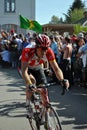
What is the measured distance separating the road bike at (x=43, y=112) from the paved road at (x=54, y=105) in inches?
39.8

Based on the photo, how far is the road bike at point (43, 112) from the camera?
6.34m

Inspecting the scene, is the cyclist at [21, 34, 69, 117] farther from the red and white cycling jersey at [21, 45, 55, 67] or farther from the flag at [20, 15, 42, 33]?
the flag at [20, 15, 42, 33]

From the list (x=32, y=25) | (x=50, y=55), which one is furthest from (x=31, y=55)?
(x=32, y=25)

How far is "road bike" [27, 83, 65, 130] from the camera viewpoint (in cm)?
634

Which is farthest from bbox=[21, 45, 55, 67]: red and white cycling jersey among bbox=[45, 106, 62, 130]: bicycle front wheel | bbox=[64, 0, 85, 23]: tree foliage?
bbox=[64, 0, 85, 23]: tree foliage

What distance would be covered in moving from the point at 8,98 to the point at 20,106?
4.49 ft

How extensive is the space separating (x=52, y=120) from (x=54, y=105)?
403cm

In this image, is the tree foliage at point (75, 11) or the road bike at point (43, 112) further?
the tree foliage at point (75, 11)

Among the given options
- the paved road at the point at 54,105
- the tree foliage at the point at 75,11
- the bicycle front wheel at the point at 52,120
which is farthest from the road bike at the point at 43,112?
the tree foliage at the point at 75,11

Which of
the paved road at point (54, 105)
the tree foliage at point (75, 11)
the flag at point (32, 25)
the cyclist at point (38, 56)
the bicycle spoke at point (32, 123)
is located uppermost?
the tree foliage at point (75, 11)

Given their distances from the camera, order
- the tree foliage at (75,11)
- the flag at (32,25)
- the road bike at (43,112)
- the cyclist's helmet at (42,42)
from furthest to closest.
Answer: the tree foliage at (75,11) < the flag at (32,25) < the cyclist's helmet at (42,42) < the road bike at (43,112)

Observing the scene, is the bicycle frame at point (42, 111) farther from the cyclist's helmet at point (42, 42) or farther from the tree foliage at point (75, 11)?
the tree foliage at point (75, 11)

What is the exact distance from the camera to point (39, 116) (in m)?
6.92

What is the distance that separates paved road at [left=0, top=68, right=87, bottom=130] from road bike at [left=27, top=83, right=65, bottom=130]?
101 centimetres
